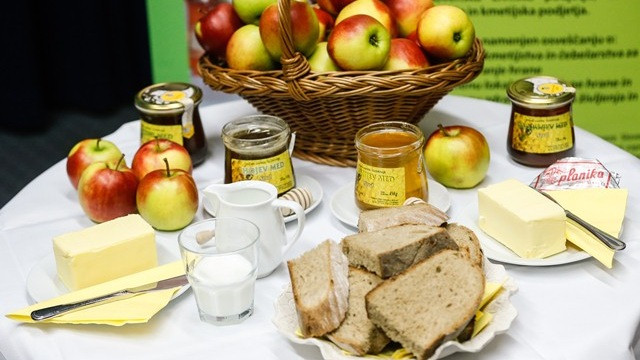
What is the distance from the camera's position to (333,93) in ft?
4.34

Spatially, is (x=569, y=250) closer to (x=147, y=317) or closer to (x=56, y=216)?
(x=147, y=317)

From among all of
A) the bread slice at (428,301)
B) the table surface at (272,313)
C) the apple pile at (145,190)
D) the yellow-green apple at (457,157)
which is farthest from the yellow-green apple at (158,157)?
the bread slice at (428,301)

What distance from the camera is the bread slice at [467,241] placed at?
1054 millimetres

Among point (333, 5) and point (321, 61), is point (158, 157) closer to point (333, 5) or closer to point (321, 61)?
point (321, 61)

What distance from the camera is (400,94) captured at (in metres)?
1.36

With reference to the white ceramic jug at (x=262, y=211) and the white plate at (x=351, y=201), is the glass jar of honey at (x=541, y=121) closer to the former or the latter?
the white plate at (x=351, y=201)

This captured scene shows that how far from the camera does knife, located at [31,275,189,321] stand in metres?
1.02

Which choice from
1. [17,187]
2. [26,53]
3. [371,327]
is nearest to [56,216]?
[371,327]

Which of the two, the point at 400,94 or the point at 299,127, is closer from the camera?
the point at 400,94

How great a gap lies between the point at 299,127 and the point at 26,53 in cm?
196

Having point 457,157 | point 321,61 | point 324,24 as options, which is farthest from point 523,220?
point 324,24

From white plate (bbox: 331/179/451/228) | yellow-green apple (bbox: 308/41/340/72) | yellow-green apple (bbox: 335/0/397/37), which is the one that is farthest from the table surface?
yellow-green apple (bbox: 335/0/397/37)

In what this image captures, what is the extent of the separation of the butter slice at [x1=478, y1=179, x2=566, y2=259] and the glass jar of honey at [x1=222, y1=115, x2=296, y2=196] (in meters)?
0.33

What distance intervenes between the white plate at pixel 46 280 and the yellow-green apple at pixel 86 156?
26 cm
